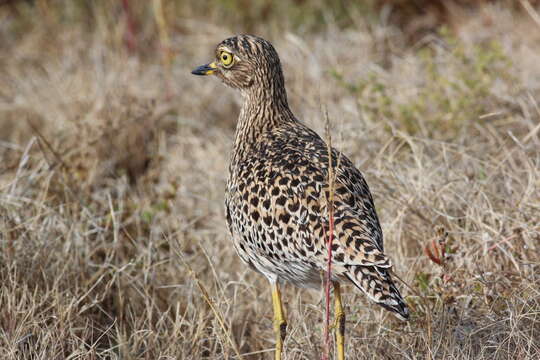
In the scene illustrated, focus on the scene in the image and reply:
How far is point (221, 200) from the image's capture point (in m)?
4.63

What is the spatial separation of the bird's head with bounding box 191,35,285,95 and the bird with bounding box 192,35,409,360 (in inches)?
0.9

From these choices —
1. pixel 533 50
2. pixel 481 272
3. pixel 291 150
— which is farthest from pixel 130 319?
pixel 533 50

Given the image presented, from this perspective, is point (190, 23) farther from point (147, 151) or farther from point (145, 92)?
point (147, 151)

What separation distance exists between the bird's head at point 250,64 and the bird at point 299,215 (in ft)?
0.08

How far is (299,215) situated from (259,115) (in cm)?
85

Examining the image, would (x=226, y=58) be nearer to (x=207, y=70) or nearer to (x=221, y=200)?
(x=207, y=70)

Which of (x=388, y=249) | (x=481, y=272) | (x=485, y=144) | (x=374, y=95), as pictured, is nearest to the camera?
(x=481, y=272)

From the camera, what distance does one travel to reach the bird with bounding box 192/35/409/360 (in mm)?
2664

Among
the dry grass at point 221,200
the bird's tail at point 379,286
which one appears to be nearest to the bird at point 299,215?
the bird's tail at point 379,286

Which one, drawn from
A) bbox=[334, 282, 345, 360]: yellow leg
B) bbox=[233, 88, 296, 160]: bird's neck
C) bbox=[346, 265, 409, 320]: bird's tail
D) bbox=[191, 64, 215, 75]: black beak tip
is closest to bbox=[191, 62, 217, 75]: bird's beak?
bbox=[191, 64, 215, 75]: black beak tip

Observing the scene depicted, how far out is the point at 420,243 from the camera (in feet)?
11.9

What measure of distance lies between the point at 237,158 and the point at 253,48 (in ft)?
1.70

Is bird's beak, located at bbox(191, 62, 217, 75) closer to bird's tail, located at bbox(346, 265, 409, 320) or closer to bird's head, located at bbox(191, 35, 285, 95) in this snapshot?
bird's head, located at bbox(191, 35, 285, 95)

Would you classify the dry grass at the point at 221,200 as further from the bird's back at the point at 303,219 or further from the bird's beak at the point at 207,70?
the bird's beak at the point at 207,70
